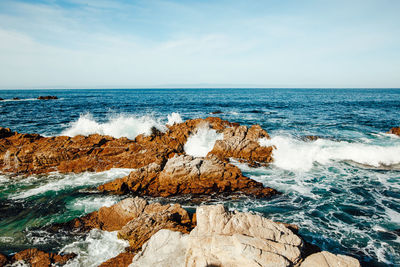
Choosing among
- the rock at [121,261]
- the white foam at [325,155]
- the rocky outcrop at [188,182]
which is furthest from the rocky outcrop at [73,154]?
the white foam at [325,155]

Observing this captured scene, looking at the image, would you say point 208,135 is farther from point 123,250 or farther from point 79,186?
point 123,250

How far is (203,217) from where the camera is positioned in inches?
202

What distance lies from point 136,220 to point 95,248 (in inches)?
55.4

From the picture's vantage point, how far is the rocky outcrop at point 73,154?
12.0m

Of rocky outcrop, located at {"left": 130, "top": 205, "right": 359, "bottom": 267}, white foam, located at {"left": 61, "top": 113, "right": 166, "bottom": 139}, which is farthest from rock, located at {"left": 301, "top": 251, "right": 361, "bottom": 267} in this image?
white foam, located at {"left": 61, "top": 113, "right": 166, "bottom": 139}

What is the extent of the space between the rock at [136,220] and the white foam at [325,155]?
28.8 feet

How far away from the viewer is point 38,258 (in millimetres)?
5738

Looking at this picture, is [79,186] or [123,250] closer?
[123,250]

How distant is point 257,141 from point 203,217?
10093 mm


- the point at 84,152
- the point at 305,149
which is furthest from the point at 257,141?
the point at 84,152

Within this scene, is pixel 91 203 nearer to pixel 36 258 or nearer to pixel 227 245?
pixel 36 258

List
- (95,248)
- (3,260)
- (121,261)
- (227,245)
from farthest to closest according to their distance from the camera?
(95,248)
(3,260)
(121,261)
(227,245)

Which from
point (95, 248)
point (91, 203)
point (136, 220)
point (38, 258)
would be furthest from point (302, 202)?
point (38, 258)

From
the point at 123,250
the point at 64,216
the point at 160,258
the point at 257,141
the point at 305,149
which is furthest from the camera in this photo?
the point at 305,149
